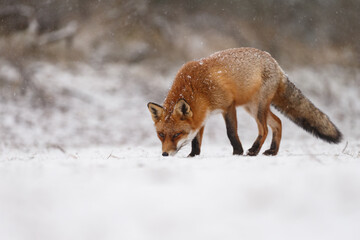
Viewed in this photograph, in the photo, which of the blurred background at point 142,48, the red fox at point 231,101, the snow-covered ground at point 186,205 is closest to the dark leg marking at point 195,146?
the red fox at point 231,101

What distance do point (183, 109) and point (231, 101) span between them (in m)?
0.71

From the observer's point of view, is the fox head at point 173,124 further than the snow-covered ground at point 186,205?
Yes

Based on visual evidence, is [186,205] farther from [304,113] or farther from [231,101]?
[304,113]

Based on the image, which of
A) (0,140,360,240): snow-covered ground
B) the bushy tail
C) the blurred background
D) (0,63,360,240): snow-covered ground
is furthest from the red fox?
the blurred background

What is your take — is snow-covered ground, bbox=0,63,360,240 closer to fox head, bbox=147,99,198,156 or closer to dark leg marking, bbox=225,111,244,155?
fox head, bbox=147,99,198,156

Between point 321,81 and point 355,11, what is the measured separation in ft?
13.4

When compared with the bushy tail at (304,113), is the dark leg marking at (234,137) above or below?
below

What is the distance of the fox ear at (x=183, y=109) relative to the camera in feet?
13.4

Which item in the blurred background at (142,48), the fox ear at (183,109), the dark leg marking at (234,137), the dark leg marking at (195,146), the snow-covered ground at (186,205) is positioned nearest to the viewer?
the snow-covered ground at (186,205)

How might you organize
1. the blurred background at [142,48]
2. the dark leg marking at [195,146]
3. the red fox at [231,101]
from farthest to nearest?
the blurred background at [142,48], the dark leg marking at [195,146], the red fox at [231,101]

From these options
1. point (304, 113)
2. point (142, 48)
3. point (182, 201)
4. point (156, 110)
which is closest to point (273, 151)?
point (304, 113)

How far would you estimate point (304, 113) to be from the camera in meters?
4.89

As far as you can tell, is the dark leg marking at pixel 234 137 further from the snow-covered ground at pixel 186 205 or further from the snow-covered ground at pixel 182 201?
the snow-covered ground at pixel 186 205

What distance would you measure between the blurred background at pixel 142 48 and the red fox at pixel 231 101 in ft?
13.9
